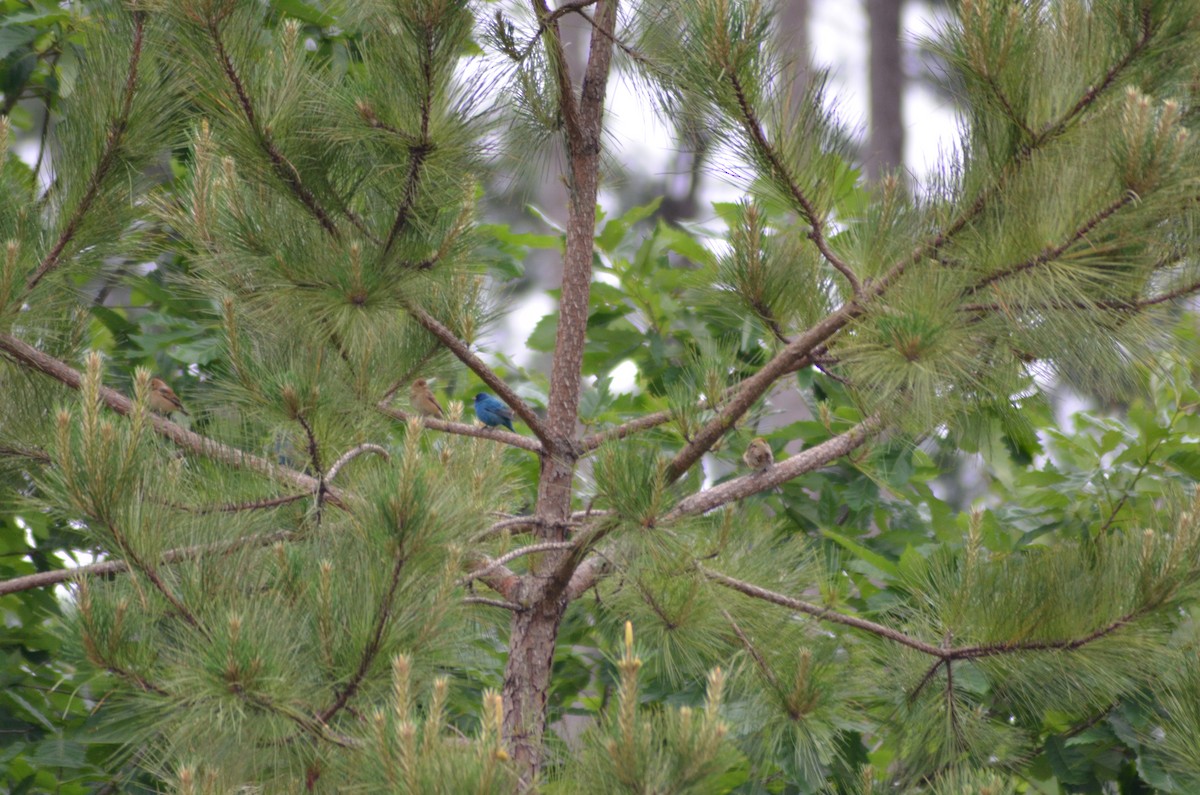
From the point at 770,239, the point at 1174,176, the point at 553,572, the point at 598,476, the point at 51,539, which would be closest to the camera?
the point at 1174,176

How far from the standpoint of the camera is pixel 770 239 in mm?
3281

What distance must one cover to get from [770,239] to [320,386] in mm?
1239

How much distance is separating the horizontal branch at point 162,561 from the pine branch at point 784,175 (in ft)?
4.55

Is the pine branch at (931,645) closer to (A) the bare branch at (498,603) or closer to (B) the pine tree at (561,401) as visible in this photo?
(B) the pine tree at (561,401)

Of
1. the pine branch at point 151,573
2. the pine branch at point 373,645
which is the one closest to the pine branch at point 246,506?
the pine branch at point 151,573

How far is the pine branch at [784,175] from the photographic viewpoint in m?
2.63

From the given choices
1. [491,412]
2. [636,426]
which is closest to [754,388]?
[636,426]

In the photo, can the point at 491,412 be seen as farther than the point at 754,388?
Yes

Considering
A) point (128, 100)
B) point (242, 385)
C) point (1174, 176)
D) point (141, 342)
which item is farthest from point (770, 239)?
point (141, 342)

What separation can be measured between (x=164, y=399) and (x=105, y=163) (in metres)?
1.34

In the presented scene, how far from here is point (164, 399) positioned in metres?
4.31

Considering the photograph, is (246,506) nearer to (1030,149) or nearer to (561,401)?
(561,401)

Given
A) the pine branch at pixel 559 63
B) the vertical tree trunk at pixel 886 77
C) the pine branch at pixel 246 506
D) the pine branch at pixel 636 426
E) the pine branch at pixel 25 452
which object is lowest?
the pine branch at pixel 246 506

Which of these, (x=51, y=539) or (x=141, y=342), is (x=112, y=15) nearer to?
(x=141, y=342)
